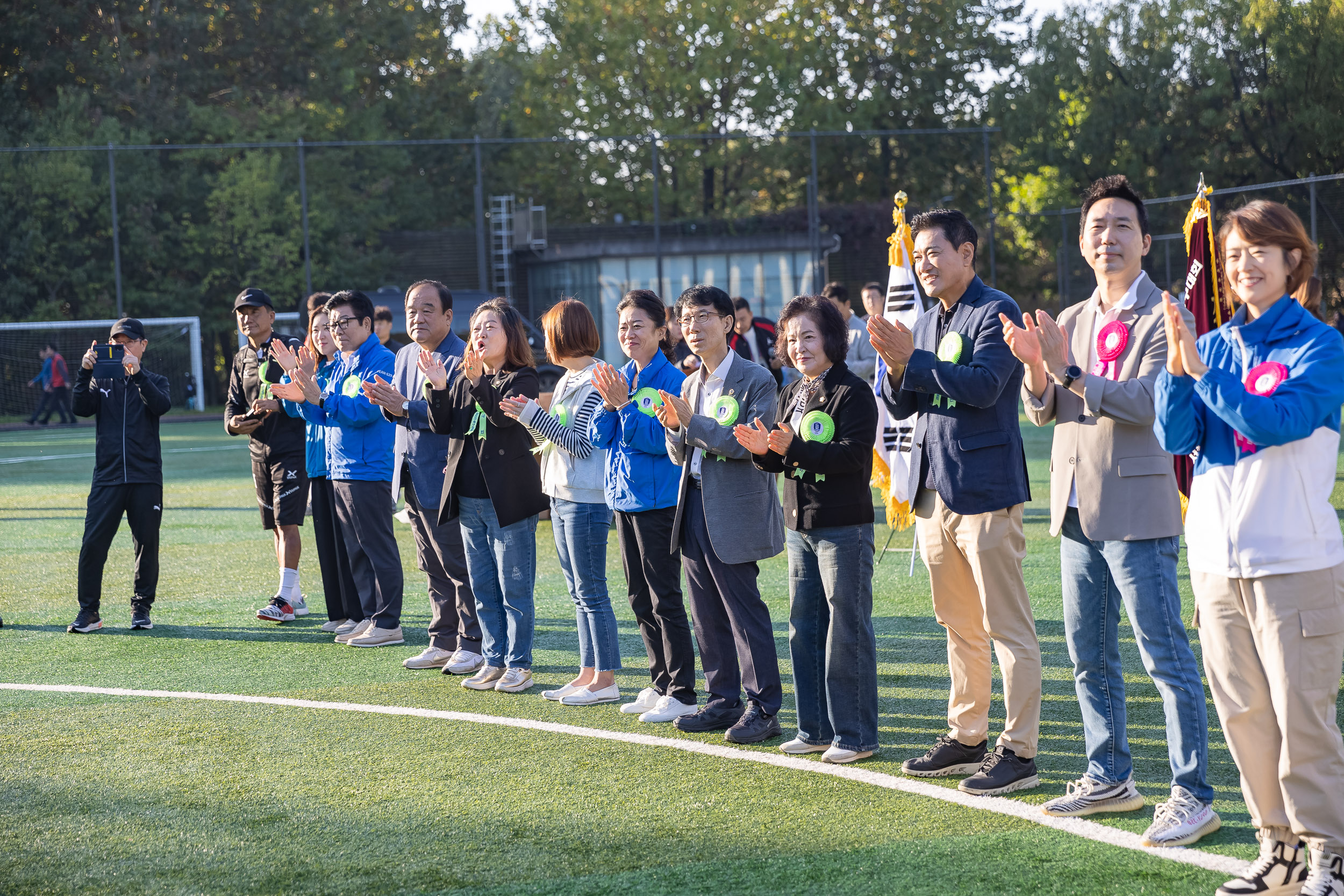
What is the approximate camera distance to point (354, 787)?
474 centimetres

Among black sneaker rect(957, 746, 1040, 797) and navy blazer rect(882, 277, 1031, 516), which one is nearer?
navy blazer rect(882, 277, 1031, 516)

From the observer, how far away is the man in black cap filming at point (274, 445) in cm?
803

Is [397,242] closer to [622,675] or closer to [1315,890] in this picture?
[622,675]

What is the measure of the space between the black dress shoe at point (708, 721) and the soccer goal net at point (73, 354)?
25.7 m

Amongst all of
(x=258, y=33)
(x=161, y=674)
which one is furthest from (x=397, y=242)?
(x=161, y=674)

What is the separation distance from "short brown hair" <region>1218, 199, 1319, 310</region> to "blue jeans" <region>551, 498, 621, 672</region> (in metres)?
3.25

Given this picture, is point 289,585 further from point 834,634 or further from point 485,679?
point 834,634

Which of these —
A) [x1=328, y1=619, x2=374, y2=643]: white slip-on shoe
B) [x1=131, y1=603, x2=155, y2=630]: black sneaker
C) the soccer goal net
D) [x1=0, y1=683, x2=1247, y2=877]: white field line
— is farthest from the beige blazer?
the soccer goal net

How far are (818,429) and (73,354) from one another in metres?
29.5

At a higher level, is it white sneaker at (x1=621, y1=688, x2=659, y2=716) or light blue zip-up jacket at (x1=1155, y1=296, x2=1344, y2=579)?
light blue zip-up jacket at (x1=1155, y1=296, x2=1344, y2=579)

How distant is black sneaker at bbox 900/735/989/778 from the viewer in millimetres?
4684

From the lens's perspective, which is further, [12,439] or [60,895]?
[12,439]

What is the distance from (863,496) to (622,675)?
221 cm

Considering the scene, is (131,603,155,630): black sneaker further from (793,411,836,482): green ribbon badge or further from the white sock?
(793,411,836,482): green ribbon badge
